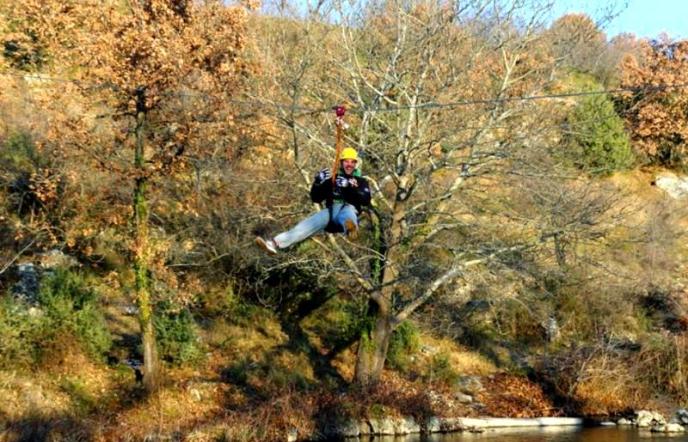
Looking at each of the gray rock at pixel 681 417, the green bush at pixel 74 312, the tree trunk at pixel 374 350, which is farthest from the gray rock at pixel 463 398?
the green bush at pixel 74 312

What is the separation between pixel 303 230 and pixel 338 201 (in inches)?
26.9

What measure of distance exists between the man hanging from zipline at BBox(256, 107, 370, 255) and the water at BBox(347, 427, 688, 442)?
9690 mm

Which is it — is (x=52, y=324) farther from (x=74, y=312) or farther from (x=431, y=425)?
(x=431, y=425)

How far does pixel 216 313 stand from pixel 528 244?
1049 cm

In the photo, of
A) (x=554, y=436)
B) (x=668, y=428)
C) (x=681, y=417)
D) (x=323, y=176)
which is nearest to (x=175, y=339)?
(x=554, y=436)

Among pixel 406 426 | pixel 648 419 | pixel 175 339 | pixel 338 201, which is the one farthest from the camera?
pixel 648 419

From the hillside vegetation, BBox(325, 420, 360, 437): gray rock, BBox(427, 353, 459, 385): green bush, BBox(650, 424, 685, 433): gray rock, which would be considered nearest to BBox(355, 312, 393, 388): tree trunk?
the hillside vegetation

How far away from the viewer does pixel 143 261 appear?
18969mm

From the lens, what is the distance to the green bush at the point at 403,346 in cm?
2484

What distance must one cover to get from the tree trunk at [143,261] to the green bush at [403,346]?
7982 millimetres

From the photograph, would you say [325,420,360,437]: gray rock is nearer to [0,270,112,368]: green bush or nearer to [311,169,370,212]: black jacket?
[0,270,112,368]: green bush

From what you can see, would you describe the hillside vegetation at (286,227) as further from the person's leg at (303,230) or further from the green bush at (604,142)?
the green bush at (604,142)

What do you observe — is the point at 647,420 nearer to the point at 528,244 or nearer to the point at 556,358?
the point at 556,358

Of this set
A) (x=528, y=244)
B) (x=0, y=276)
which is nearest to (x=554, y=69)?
(x=528, y=244)
